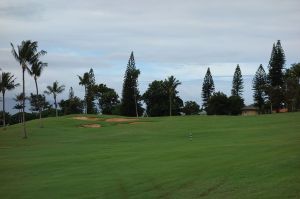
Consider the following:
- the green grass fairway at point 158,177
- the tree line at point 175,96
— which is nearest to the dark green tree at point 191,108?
the tree line at point 175,96

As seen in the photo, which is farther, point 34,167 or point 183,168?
point 34,167

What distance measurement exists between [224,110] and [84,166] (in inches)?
3606

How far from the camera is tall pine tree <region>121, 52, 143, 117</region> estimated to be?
109500 millimetres

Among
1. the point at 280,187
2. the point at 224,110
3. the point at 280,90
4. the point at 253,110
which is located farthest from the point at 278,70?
the point at 280,187

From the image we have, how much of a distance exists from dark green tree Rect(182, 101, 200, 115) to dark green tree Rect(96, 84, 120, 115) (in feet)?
64.0

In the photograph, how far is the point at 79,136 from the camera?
49000mm

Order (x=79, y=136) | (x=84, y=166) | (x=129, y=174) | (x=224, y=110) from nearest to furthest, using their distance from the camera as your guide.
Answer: (x=129, y=174) → (x=84, y=166) → (x=79, y=136) → (x=224, y=110)

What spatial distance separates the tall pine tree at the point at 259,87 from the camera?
112781mm

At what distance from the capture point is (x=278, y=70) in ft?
346

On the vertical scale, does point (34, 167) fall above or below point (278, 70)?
below

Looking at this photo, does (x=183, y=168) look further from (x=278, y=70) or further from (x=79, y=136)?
(x=278, y=70)

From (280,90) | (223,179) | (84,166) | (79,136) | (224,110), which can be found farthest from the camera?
→ (224,110)

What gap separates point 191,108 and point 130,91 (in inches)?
1164

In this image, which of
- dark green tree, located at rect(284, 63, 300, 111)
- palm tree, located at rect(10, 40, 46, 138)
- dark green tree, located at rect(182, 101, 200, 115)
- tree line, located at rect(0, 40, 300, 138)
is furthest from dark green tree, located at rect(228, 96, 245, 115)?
palm tree, located at rect(10, 40, 46, 138)
